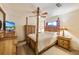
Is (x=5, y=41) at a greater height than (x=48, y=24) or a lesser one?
lesser

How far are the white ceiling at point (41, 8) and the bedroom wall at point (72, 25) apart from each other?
8cm

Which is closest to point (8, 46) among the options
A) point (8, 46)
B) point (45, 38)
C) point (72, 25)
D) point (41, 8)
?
point (8, 46)

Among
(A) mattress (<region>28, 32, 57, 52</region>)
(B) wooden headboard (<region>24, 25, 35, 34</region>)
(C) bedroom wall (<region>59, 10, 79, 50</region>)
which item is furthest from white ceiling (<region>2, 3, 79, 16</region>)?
(A) mattress (<region>28, 32, 57, 52</region>)

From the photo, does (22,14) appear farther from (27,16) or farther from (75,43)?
(75,43)

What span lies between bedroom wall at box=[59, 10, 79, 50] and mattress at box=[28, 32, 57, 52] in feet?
0.78

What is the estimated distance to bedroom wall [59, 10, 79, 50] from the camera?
7.18 ft

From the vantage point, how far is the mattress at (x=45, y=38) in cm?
223

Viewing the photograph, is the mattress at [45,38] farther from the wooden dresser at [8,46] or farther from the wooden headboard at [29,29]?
the wooden dresser at [8,46]

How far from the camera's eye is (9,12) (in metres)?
2.16

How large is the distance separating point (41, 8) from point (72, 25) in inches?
23.0

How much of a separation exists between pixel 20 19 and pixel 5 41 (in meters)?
0.43

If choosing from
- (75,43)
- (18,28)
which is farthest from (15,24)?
(75,43)

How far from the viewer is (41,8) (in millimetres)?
2225

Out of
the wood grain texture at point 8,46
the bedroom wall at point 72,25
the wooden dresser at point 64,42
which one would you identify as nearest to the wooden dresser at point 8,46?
the wood grain texture at point 8,46
